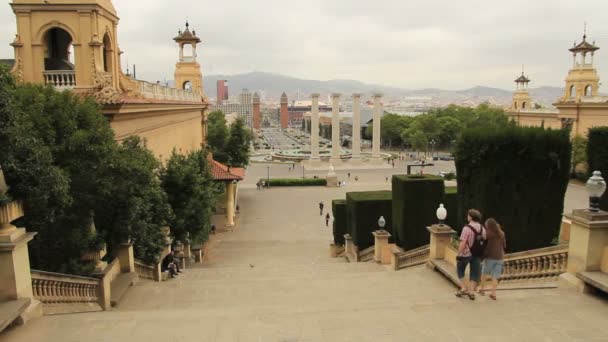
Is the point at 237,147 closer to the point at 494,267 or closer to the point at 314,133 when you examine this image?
the point at 314,133

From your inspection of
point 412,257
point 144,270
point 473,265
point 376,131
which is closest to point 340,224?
point 412,257

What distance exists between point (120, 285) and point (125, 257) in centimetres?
122

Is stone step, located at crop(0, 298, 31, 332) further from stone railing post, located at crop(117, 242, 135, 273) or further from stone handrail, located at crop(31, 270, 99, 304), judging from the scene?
stone railing post, located at crop(117, 242, 135, 273)

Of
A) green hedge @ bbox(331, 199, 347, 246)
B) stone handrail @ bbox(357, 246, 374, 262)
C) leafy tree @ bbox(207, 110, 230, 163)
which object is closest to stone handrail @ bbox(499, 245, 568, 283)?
stone handrail @ bbox(357, 246, 374, 262)

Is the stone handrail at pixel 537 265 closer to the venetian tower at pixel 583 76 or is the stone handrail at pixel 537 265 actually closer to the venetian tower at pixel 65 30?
the venetian tower at pixel 65 30

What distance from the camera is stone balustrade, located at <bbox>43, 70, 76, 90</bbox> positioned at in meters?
14.8

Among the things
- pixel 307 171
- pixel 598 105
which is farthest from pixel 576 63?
pixel 307 171

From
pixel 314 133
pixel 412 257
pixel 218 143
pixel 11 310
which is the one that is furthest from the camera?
pixel 314 133

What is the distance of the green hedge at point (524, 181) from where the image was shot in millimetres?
13453

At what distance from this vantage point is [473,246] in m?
9.30

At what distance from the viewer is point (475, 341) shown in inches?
278

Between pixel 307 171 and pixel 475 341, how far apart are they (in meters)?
59.9

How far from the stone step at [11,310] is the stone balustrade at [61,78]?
8713 millimetres

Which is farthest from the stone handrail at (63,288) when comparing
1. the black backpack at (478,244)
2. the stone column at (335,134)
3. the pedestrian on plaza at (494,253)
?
the stone column at (335,134)
